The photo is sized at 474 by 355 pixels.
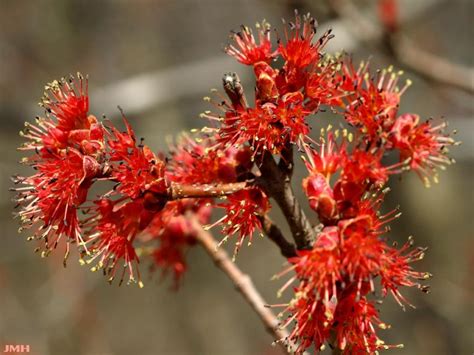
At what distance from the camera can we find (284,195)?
4.58 feet

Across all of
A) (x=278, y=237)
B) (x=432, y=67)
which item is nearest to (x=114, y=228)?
(x=278, y=237)

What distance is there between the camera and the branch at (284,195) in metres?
1.40

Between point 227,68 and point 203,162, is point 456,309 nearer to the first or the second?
point 227,68

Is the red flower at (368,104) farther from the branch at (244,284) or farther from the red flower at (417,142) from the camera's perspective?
the branch at (244,284)

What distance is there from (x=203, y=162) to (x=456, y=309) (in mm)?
4391

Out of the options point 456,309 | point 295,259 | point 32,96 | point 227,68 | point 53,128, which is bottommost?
point 456,309

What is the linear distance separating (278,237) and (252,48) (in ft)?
1.72

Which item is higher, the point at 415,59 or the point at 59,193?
the point at 415,59

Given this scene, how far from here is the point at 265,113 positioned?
1362 mm

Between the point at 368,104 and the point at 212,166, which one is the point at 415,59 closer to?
the point at 368,104

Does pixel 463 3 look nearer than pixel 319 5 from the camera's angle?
No

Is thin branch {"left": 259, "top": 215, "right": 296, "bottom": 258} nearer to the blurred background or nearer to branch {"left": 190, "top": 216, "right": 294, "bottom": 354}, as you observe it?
branch {"left": 190, "top": 216, "right": 294, "bottom": 354}

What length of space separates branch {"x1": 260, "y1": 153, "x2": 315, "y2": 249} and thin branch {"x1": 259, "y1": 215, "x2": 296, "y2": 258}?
69 mm

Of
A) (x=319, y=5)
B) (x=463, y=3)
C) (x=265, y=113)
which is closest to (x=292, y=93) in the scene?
(x=265, y=113)
